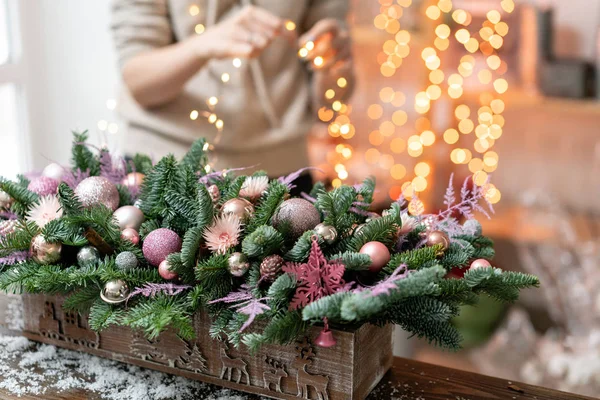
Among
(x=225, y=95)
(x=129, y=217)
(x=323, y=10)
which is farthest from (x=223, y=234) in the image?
(x=323, y=10)

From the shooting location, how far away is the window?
6.57 feet

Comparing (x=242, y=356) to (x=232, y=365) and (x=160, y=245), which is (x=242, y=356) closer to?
(x=232, y=365)

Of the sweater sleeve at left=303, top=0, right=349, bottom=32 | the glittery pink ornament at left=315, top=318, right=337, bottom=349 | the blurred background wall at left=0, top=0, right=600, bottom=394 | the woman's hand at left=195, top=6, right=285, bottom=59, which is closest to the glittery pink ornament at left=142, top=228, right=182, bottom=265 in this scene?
the glittery pink ornament at left=315, top=318, right=337, bottom=349

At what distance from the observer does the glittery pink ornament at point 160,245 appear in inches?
30.5

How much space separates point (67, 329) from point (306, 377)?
333 millimetres

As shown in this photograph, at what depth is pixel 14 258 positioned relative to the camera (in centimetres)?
83

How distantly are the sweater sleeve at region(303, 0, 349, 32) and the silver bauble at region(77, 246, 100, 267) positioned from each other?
875mm

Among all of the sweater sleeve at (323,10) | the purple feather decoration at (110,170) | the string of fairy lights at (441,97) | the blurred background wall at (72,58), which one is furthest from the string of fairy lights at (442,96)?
the purple feather decoration at (110,170)

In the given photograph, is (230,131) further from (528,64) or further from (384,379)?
(528,64)

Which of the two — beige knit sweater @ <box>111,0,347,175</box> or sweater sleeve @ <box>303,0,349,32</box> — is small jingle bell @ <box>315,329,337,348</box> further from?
sweater sleeve @ <box>303,0,349,32</box>

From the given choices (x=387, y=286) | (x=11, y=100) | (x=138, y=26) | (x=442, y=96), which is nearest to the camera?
(x=387, y=286)

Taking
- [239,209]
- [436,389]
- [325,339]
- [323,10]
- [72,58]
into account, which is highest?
[323,10]

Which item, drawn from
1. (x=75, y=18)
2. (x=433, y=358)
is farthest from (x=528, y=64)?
(x=75, y=18)

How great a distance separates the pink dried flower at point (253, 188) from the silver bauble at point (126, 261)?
0.52ft
